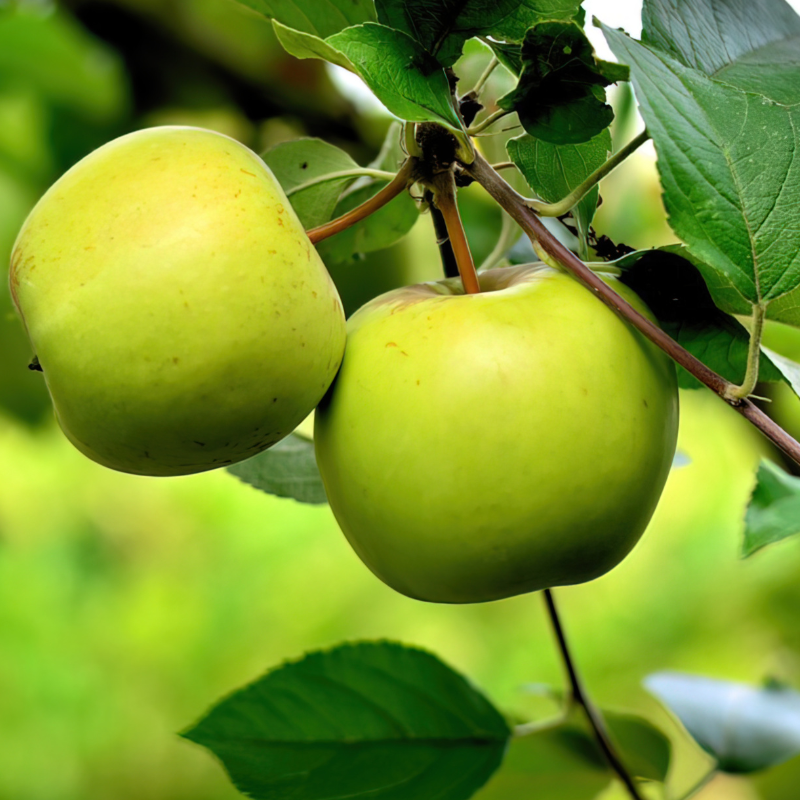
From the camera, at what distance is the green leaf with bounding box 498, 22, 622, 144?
294 millimetres

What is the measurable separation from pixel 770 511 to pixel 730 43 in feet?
0.79

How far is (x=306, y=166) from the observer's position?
1.43 ft

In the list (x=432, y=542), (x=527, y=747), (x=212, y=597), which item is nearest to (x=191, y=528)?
(x=212, y=597)

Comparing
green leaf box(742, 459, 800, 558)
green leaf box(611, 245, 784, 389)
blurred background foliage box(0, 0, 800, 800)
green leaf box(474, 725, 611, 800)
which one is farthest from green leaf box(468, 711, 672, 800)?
blurred background foliage box(0, 0, 800, 800)

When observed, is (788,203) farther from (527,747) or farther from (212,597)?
(212,597)

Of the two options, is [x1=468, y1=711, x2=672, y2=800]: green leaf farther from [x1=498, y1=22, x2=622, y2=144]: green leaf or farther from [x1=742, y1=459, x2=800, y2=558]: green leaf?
[x1=498, y1=22, x2=622, y2=144]: green leaf

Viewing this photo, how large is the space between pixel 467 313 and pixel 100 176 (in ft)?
0.47

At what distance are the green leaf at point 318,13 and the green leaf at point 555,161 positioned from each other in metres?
0.09

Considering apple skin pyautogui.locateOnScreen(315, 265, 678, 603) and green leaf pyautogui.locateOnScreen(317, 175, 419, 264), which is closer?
apple skin pyautogui.locateOnScreen(315, 265, 678, 603)

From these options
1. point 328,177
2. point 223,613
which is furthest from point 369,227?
point 223,613

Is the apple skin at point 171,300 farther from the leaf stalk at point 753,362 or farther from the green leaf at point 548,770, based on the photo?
the green leaf at point 548,770

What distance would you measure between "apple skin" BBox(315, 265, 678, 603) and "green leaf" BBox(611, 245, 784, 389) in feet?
0.08

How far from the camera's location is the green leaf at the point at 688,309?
1.16 feet

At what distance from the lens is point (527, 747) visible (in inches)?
24.7
